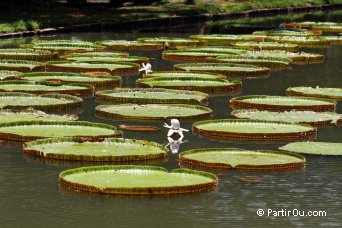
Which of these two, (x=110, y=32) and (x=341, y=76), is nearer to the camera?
(x=341, y=76)

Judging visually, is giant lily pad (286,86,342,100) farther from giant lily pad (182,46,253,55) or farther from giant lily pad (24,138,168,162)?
giant lily pad (182,46,253,55)

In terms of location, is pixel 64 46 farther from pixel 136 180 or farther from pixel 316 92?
pixel 136 180

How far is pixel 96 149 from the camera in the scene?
14.7m

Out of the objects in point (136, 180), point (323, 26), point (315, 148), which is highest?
point (136, 180)

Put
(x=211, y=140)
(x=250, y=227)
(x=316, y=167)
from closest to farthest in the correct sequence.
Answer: (x=250, y=227)
(x=316, y=167)
(x=211, y=140)

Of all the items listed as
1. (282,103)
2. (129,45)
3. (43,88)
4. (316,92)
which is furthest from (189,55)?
(282,103)

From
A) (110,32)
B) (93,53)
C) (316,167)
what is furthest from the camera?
(110,32)

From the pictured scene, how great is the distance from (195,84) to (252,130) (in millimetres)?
5624

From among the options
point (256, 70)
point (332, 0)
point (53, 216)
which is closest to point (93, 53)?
point (256, 70)

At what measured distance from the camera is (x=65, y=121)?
53.7ft

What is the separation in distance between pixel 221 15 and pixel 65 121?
2961 centimetres

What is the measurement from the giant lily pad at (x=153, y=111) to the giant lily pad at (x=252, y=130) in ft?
3.18

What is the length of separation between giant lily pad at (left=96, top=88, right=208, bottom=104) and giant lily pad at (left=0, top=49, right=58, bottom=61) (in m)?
6.44

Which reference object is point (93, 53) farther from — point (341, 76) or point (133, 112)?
point (133, 112)
